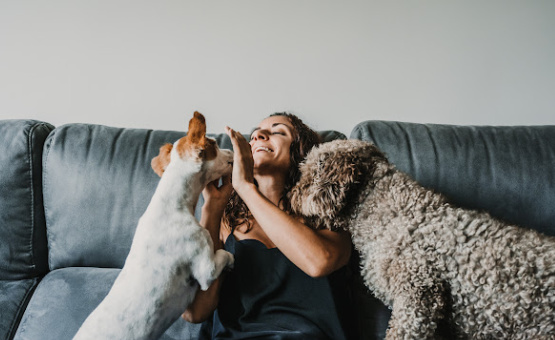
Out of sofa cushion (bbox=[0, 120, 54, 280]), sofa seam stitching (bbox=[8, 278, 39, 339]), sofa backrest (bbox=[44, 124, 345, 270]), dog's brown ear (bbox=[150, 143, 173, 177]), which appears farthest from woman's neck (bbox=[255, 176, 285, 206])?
sofa seam stitching (bbox=[8, 278, 39, 339])

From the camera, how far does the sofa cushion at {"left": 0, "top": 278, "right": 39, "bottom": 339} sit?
168 centimetres

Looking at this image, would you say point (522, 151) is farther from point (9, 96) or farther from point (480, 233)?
point (9, 96)

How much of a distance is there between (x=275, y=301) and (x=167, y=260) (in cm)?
46

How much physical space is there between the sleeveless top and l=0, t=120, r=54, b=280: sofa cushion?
938 mm

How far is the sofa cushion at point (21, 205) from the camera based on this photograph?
176 centimetres

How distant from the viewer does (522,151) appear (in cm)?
184

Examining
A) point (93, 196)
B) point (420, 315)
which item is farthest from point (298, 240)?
point (93, 196)

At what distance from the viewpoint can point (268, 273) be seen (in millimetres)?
1462

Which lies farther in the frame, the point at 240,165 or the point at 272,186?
the point at 272,186

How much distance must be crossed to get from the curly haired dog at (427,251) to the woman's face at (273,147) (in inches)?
8.4

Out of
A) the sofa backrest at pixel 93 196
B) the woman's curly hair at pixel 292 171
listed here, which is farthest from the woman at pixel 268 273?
the sofa backrest at pixel 93 196

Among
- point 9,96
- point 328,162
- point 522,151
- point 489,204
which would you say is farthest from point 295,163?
point 9,96

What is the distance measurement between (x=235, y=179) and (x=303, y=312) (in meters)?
0.52

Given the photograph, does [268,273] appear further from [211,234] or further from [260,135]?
[260,135]
